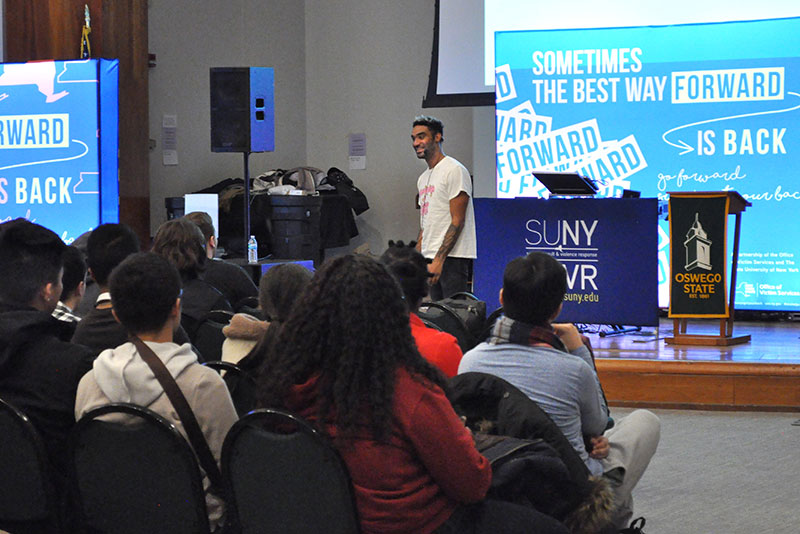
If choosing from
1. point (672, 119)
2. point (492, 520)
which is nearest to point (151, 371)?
point (492, 520)

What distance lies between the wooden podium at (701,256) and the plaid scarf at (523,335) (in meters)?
3.47

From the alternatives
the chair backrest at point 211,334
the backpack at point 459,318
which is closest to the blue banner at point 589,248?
the backpack at point 459,318

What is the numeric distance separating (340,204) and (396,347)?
6.98 metres

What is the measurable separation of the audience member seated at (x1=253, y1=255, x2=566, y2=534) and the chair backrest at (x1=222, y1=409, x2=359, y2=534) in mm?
47

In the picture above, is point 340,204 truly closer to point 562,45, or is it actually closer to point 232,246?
point 232,246

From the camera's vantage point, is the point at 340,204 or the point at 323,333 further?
the point at 340,204

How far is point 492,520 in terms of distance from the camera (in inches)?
81.4

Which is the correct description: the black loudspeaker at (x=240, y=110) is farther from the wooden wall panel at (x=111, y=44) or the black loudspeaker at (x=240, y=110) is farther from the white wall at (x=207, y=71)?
the white wall at (x=207, y=71)

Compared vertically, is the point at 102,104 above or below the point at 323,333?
above

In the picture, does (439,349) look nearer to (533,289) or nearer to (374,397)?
(533,289)

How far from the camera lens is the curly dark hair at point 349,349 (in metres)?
1.89

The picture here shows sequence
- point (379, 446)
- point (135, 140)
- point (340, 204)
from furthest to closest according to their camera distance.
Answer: point (340, 204), point (135, 140), point (379, 446)

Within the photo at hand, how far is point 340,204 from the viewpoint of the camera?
887cm

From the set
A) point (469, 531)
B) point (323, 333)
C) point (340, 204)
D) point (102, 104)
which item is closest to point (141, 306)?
point (323, 333)
